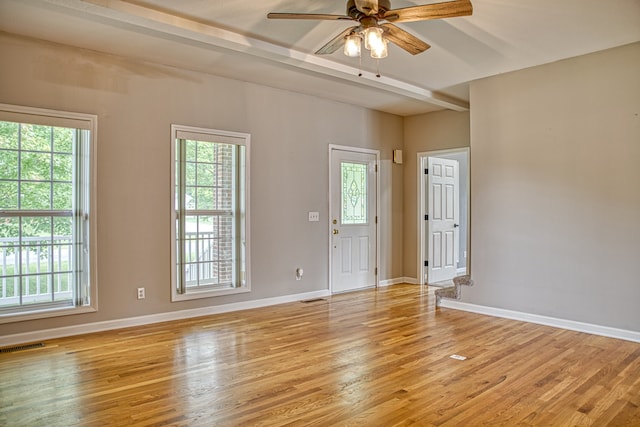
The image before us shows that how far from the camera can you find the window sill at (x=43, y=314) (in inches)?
152

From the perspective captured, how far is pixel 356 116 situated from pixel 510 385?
14.5 feet

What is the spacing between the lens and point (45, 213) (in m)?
4.11

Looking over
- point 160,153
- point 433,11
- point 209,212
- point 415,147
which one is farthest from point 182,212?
point 415,147

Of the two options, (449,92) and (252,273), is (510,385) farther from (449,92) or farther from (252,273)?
(449,92)

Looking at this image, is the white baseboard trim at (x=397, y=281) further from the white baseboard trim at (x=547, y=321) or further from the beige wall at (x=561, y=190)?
the beige wall at (x=561, y=190)

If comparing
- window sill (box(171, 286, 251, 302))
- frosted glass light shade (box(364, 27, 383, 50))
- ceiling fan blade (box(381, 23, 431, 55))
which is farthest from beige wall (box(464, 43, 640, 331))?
window sill (box(171, 286, 251, 302))

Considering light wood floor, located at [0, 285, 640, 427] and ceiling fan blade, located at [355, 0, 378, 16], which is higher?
ceiling fan blade, located at [355, 0, 378, 16]

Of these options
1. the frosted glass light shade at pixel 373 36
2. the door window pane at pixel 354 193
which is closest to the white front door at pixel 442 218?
the door window pane at pixel 354 193

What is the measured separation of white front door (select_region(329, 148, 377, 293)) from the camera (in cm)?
628

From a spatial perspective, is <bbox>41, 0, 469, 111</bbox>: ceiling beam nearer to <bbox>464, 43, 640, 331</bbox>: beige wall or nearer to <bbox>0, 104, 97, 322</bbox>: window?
<bbox>0, 104, 97, 322</bbox>: window

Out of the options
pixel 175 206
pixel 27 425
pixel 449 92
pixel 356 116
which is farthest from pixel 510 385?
pixel 356 116

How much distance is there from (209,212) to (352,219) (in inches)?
89.5

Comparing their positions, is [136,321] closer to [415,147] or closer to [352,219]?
[352,219]

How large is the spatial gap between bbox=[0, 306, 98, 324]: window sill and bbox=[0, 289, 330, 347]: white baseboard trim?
0.42 ft
